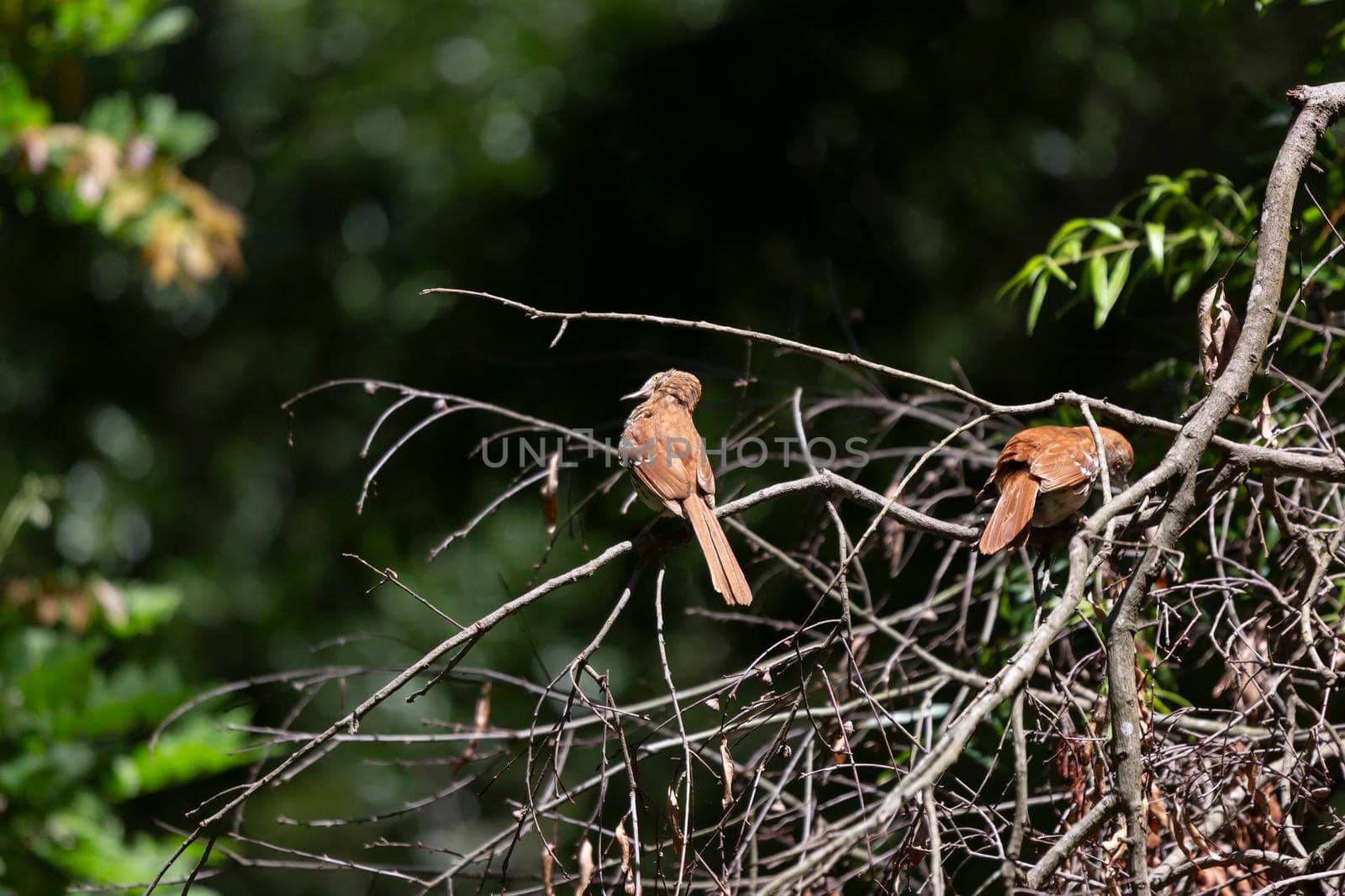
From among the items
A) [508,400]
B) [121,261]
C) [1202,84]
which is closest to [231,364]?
[121,261]

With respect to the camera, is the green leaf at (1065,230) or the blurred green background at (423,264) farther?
the blurred green background at (423,264)

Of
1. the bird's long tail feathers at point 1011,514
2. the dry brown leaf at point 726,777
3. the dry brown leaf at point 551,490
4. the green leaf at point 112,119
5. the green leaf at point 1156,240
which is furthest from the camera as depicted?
the green leaf at point 112,119

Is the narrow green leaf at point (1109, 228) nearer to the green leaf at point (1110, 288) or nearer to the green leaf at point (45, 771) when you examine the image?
the green leaf at point (1110, 288)

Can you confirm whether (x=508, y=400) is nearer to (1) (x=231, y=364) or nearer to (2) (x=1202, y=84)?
(1) (x=231, y=364)

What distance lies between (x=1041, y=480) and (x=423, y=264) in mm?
5825

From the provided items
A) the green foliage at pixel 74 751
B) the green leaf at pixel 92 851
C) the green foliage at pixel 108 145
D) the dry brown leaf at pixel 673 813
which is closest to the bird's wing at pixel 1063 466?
the dry brown leaf at pixel 673 813

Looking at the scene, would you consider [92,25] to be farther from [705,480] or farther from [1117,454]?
[1117,454]

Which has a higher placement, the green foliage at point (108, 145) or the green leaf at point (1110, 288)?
the green leaf at point (1110, 288)

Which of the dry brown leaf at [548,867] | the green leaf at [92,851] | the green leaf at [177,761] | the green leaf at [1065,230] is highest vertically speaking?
the green leaf at [1065,230]

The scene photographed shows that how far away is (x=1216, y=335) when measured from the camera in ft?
7.46

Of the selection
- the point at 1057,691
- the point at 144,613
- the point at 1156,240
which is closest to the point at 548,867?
the point at 1057,691

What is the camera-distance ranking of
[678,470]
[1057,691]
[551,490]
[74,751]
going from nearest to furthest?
[1057,691] < [551,490] < [678,470] < [74,751]

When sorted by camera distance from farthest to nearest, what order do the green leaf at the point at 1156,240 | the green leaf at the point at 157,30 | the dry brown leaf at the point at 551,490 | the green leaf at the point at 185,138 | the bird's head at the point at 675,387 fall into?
1. the green leaf at the point at 185,138
2. the green leaf at the point at 157,30
3. the bird's head at the point at 675,387
4. the green leaf at the point at 1156,240
5. the dry brown leaf at the point at 551,490

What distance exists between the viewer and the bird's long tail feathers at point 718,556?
2.73 metres
